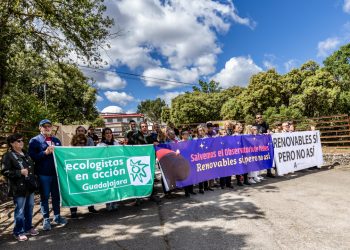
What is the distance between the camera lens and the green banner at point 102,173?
230 inches

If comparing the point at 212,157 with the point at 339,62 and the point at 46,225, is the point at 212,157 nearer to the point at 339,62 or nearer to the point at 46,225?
the point at 46,225

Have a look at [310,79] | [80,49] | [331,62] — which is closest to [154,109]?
[331,62]

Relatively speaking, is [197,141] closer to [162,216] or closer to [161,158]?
[161,158]

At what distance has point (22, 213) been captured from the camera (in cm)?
509

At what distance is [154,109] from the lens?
121 metres

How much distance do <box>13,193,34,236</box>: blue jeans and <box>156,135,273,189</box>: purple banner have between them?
2997mm

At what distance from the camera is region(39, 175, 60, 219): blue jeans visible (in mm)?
5613

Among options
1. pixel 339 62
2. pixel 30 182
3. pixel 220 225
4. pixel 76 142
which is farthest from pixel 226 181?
pixel 339 62

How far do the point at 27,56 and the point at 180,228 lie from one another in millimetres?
9580

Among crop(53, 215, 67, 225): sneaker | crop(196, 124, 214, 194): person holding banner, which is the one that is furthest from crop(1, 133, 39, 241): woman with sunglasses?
crop(196, 124, 214, 194): person holding banner

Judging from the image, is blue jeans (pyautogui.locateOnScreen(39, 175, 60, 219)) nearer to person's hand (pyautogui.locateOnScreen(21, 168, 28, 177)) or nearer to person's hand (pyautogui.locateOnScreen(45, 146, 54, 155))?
person's hand (pyautogui.locateOnScreen(45, 146, 54, 155))

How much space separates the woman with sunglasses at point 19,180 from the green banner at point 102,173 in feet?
2.08

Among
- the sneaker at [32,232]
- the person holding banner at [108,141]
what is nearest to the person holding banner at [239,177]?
the person holding banner at [108,141]

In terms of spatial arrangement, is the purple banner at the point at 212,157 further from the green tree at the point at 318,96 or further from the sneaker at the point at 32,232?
the green tree at the point at 318,96
